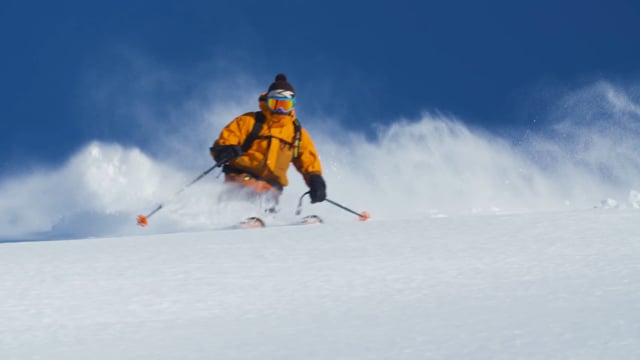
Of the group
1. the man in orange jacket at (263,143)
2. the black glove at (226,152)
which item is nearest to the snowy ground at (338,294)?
the black glove at (226,152)

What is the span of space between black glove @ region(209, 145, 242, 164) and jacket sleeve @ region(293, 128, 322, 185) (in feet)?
2.27

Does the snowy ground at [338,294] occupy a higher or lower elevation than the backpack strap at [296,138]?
lower

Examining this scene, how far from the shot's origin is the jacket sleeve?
789 cm

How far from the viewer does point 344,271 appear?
342 centimetres

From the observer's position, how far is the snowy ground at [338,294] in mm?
2342

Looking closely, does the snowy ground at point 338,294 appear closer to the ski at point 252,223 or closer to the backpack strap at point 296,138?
the ski at point 252,223

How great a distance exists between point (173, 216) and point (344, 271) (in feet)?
16.4

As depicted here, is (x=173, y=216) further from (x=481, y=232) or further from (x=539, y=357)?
(x=539, y=357)

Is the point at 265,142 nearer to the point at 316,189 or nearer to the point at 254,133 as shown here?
the point at 254,133

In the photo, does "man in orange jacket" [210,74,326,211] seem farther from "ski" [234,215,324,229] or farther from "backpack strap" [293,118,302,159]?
"ski" [234,215,324,229]

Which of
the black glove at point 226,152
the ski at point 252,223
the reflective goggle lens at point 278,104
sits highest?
the reflective goggle lens at point 278,104

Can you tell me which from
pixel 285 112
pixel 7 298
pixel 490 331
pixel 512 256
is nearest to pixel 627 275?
pixel 512 256

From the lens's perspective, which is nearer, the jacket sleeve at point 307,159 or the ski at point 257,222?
the ski at point 257,222

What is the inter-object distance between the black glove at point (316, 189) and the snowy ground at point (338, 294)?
323 cm
